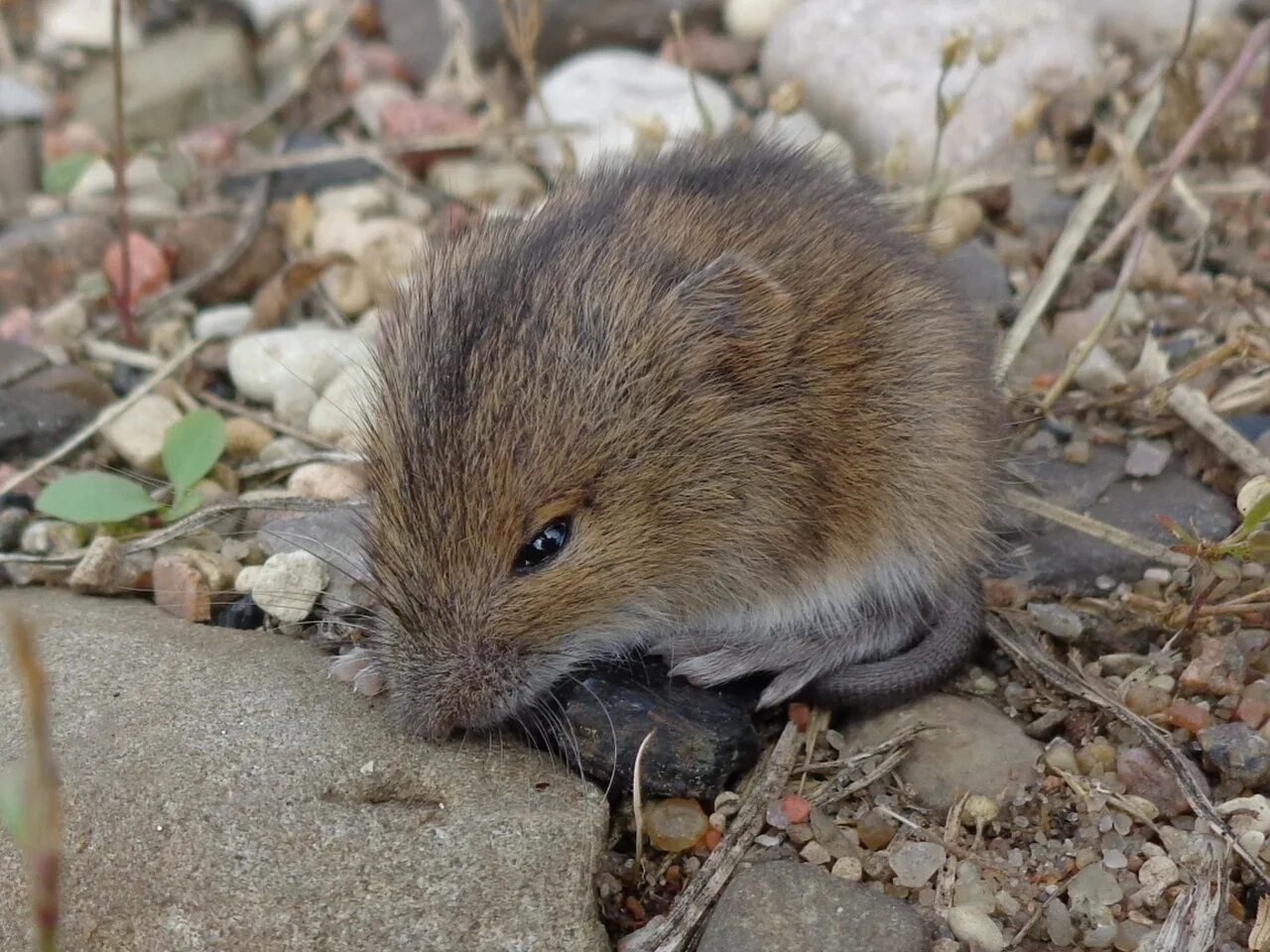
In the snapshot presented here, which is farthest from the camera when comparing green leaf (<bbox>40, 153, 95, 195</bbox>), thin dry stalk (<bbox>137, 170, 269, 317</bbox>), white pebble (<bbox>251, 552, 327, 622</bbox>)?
green leaf (<bbox>40, 153, 95, 195</bbox>)

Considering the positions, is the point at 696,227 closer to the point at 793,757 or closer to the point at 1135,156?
the point at 793,757

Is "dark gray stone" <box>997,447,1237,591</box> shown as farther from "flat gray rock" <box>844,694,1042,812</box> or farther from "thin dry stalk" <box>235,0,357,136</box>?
"thin dry stalk" <box>235,0,357,136</box>

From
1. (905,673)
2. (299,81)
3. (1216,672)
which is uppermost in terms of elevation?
(299,81)

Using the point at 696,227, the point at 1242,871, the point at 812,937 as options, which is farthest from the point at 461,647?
the point at 1242,871

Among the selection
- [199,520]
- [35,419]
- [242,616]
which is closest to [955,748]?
[242,616]

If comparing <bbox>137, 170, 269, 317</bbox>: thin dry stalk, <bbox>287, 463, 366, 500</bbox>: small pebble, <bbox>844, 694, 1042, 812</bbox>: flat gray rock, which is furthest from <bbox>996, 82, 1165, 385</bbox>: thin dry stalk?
<bbox>137, 170, 269, 317</bbox>: thin dry stalk

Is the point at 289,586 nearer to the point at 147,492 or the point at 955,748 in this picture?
the point at 147,492
